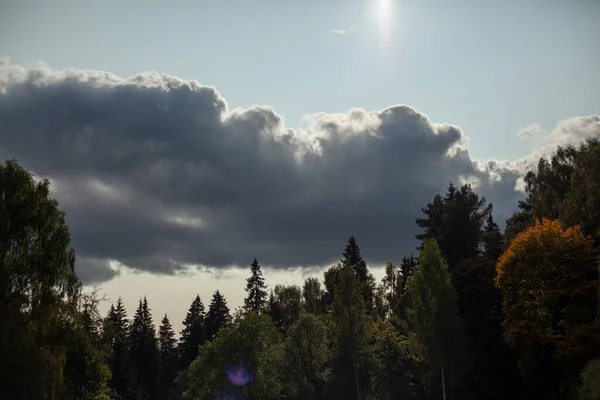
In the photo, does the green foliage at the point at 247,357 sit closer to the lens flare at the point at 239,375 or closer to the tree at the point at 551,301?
the lens flare at the point at 239,375

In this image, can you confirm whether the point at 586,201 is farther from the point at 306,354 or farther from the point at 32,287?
the point at 32,287

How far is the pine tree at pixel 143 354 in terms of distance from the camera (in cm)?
10162

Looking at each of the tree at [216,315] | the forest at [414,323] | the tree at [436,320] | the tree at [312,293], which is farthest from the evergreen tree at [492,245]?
the tree at [216,315]

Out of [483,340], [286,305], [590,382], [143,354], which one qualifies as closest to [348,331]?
[483,340]

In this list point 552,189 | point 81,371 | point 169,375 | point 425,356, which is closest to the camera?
point 81,371

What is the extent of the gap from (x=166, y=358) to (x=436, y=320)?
71.0 m

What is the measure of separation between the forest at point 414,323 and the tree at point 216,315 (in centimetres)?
2345

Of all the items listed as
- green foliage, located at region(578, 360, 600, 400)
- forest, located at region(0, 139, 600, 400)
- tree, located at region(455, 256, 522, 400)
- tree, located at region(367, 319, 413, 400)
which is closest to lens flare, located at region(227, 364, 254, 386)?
forest, located at region(0, 139, 600, 400)

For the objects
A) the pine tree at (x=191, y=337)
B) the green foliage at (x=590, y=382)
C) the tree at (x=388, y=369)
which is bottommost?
the green foliage at (x=590, y=382)

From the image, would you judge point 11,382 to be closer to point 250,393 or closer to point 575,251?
point 250,393

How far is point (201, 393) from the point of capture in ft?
208

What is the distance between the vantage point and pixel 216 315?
10906 cm

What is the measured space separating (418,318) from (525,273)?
474 inches

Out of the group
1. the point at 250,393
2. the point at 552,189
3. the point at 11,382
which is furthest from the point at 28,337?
the point at 552,189
